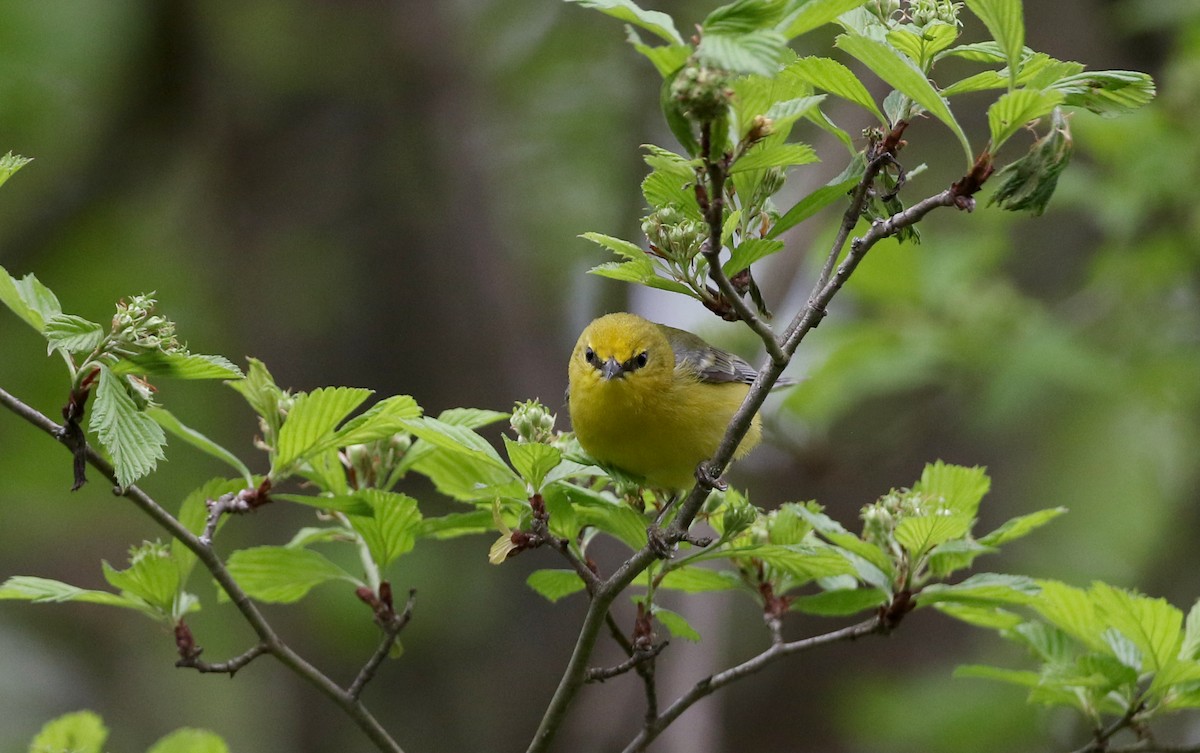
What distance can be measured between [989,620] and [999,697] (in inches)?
173

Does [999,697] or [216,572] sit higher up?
[216,572]

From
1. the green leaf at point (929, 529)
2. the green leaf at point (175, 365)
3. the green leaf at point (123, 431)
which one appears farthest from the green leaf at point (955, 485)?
the green leaf at point (123, 431)

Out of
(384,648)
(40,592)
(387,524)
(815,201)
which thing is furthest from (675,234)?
(40,592)

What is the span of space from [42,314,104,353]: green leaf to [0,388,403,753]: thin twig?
13 centimetres

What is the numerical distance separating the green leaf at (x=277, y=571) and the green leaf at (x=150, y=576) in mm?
155

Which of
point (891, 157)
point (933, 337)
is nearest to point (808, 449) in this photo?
point (933, 337)

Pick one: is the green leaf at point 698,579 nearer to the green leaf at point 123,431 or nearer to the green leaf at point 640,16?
the green leaf at point 123,431

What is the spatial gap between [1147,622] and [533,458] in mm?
1470

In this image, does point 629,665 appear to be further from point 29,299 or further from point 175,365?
point 29,299

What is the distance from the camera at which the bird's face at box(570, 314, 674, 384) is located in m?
4.19

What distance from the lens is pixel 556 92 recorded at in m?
10.1

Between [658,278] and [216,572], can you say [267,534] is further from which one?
[658,278]

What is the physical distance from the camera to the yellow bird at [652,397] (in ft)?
12.4

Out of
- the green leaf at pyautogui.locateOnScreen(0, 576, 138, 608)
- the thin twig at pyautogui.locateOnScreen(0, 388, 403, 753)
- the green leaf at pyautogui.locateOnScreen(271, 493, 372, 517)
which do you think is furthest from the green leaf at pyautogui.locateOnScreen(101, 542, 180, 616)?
the green leaf at pyautogui.locateOnScreen(271, 493, 372, 517)
